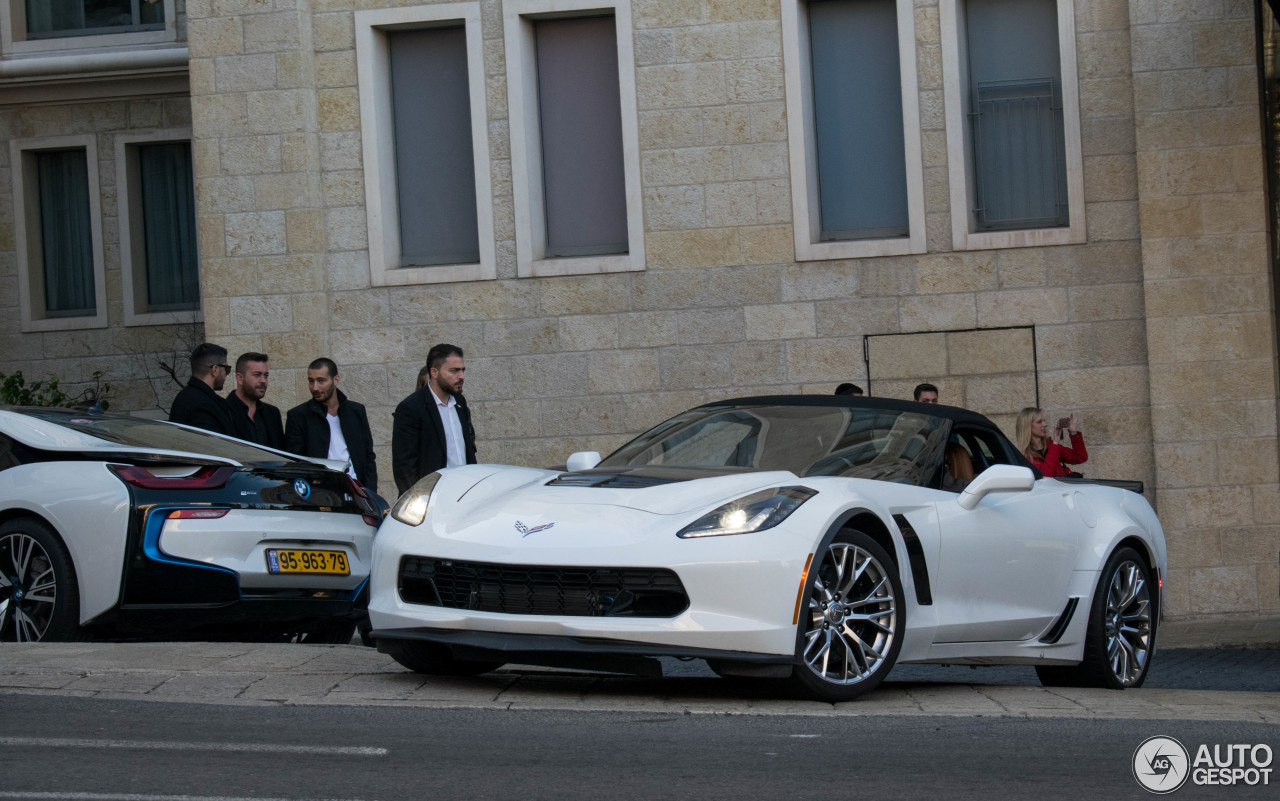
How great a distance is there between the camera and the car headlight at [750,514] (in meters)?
6.25

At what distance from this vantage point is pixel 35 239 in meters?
19.2

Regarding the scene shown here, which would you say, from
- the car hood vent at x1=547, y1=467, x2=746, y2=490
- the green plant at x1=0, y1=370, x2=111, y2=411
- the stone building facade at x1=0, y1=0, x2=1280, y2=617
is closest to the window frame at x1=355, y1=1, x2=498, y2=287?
the stone building facade at x1=0, y1=0, x2=1280, y2=617

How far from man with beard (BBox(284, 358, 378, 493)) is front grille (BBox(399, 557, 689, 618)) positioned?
485 centimetres

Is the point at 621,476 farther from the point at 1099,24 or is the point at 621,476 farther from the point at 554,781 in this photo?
the point at 1099,24

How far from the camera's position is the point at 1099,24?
1418 cm

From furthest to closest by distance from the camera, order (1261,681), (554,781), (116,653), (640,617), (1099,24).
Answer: (1099,24) → (1261,681) → (116,653) → (640,617) → (554,781)

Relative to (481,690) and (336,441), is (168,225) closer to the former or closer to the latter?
(336,441)

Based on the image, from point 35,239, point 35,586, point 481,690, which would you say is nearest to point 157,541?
point 35,586

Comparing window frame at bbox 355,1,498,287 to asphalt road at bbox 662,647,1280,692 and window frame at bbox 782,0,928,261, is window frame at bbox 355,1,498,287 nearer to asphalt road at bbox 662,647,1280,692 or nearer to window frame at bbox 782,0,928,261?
window frame at bbox 782,0,928,261

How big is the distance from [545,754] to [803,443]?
238 cm

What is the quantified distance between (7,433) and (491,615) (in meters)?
3.52

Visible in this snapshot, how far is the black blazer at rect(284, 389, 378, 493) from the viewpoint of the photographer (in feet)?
37.1

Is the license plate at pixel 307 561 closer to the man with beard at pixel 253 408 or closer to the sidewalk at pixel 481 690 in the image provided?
the sidewalk at pixel 481 690

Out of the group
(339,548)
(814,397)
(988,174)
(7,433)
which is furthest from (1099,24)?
(7,433)
